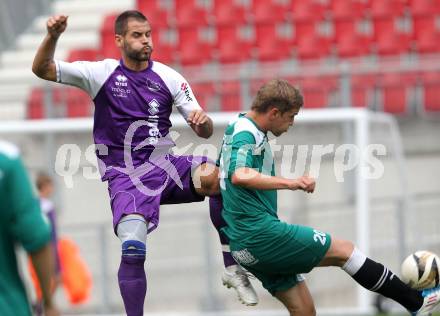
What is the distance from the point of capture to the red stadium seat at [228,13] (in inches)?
613

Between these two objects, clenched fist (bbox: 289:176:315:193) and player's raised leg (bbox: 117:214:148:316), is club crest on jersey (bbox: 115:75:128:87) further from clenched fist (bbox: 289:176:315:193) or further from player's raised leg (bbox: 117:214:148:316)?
clenched fist (bbox: 289:176:315:193)

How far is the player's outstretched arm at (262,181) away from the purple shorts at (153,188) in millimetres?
640

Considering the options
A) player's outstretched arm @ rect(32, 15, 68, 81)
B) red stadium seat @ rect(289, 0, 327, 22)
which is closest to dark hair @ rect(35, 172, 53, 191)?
player's outstretched arm @ rect(32, 15, 68, 81)

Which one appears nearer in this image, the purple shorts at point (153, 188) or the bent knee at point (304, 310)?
the purple shorts at point (153, 188)

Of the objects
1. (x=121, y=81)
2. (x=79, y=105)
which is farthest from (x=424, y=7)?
(x=121, y=81)

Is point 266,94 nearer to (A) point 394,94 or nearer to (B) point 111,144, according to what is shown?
(B) point 111,144

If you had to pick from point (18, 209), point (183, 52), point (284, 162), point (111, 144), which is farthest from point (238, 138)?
point (183, 52)

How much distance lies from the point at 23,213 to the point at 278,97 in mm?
2547

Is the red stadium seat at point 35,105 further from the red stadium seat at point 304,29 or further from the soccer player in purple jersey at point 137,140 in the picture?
the soccer player in purple jersey at point 137,140

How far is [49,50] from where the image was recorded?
274 inches

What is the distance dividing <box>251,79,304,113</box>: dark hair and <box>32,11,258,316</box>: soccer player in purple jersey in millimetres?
400

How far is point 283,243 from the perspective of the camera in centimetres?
695

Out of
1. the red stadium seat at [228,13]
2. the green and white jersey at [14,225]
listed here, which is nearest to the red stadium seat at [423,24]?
the red stadium seat at [228,13]

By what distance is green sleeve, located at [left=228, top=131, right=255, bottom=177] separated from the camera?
6785 mm
